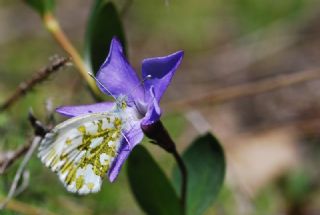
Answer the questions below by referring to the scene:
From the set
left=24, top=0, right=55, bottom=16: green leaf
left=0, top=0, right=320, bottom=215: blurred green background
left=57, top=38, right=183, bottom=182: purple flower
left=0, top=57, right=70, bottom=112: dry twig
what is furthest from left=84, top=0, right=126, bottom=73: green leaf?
left=0, top=0, right=320, bottom=215: blurred green background

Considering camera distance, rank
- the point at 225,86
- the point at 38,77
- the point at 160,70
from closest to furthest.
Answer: the point at 160,70
the point at 38,77
the point at 225,86

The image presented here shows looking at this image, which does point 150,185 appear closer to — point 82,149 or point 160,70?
point 82,149

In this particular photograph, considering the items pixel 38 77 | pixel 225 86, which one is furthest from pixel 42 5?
pixel 225 86

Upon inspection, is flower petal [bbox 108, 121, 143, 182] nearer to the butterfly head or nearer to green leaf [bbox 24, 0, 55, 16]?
the butterfly head

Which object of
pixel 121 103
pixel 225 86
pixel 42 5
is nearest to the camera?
pixel 121 103

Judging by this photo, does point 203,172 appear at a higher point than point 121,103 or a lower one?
lower

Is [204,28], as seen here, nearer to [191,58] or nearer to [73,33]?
[191,58]

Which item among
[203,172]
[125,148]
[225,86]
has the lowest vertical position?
[225,86]
